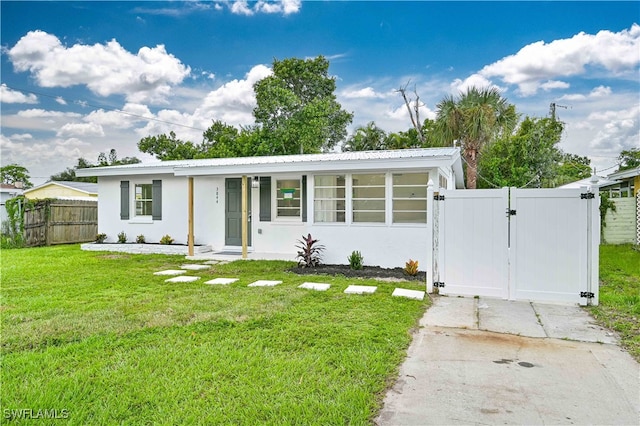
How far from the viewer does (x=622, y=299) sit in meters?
5.38

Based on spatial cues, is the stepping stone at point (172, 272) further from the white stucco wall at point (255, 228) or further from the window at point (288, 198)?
the window at point (288, 198)

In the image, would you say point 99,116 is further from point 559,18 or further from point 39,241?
point 559,18

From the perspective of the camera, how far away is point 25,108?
15.0 m

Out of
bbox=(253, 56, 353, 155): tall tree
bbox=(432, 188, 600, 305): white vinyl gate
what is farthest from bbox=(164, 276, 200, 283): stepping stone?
bbox=(253, 56, 353, 155): tall tree

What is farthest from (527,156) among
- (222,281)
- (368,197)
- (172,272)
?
(172,272)

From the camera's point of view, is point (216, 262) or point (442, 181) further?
point (216, 262)

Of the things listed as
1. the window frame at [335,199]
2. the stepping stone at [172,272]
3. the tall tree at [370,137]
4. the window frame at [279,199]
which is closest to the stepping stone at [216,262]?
the stepping stone at [172,272]

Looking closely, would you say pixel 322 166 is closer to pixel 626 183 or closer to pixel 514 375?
pixel 514 375

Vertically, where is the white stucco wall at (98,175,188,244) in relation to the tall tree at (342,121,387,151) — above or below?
below

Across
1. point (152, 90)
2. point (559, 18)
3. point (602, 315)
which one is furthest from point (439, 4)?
point (152, 90)

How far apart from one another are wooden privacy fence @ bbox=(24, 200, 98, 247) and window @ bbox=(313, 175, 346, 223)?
9810 millimetres

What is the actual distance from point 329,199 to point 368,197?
2.99 ft

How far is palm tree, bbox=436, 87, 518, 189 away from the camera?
→ 1565 centimetres

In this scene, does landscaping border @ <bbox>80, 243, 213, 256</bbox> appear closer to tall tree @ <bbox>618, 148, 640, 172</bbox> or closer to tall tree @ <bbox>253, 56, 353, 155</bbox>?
tall tree @ <bbox>253, 56, 353, 155</bbox>
